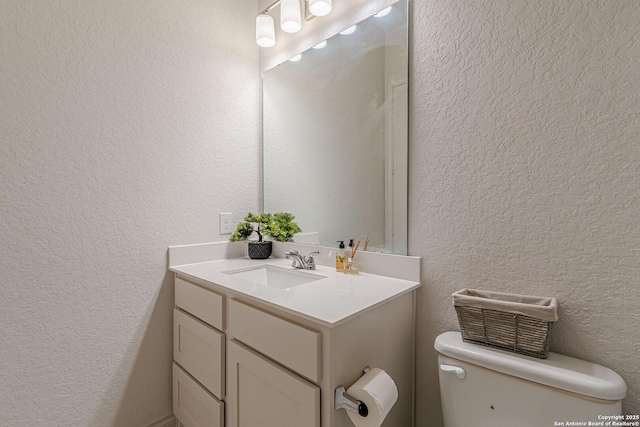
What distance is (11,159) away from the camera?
1.07 m

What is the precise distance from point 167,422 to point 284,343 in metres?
1.03

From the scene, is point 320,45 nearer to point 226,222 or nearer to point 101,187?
point 226,222

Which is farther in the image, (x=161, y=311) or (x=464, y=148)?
(x=161, y=311)

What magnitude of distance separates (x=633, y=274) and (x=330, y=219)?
3.38 ft

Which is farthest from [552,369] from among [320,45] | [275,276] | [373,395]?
[320,45]

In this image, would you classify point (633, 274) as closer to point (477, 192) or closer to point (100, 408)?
point (477, 192)

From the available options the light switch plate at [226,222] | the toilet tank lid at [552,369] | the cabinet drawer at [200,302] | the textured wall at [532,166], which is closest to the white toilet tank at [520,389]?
the toilet tank lid at [552,369]

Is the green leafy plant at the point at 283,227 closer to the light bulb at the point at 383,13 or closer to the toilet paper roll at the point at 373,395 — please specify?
the toilet paper roll at the point at 373,395

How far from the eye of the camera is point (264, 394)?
956mm

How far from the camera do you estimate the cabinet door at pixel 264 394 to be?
83cm

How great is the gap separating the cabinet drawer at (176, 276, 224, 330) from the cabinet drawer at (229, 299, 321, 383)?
0.27 ft

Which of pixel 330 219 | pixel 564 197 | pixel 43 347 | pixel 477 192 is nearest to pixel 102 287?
pixel 43 347

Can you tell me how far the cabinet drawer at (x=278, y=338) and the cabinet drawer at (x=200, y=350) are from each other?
13 cm

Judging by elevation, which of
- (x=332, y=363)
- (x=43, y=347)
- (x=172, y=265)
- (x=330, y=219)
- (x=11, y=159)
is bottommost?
(x=43, y=347)
